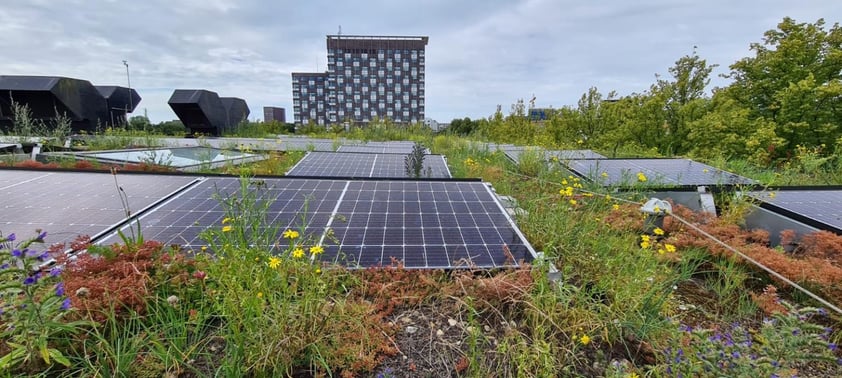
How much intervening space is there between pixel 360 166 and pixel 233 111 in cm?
1931

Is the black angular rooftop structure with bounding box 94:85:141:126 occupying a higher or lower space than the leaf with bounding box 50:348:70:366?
higher

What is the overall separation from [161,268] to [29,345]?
67 cm

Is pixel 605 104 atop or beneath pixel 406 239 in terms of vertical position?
atop

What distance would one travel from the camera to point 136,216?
3107 millimetres

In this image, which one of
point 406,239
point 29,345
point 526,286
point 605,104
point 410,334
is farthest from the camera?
point 605,104

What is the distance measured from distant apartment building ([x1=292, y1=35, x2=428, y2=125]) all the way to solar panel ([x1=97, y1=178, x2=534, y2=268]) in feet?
233

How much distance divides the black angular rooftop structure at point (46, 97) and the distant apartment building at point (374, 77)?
2229 inches

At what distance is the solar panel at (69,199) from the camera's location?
9.41 ft

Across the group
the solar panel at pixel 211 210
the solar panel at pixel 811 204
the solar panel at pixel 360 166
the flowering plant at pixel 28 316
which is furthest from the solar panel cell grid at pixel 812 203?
the flowering plant at pixel 28 316

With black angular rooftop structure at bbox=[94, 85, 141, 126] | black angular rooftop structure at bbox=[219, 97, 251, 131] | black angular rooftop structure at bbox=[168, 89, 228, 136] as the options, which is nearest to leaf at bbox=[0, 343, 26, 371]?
black angular rooftop structure at bbox=[168, 89, 228, 136]

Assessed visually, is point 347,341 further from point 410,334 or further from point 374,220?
point 374,220

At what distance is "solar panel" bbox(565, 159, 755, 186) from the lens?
17.3 ft

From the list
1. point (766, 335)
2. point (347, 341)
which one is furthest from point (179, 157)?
point (766, 335)

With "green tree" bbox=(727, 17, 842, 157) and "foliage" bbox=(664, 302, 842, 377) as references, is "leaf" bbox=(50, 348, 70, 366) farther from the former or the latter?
"green tree" bbox=(727, 17, 842, 157)
